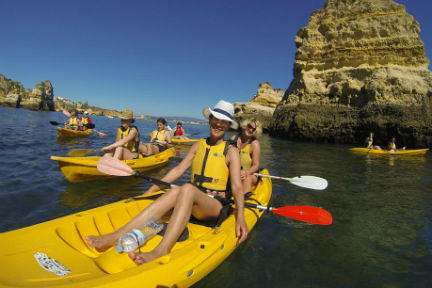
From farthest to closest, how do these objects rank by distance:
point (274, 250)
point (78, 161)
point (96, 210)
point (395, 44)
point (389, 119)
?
point (395, 44) < point (389, 119) < point (78, 161) < point (274, 250) < point (96, 210)

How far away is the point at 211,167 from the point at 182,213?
72 centimetres

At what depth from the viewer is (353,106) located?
19047 mm

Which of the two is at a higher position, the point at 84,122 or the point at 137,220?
the point at 84,122

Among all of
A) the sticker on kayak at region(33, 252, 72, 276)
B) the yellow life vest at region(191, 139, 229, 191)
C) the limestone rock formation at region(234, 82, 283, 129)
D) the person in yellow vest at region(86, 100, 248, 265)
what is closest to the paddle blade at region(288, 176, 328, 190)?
the person in yellow vest at region(86, 100, 248, 265)

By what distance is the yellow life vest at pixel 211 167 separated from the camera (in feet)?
9.54

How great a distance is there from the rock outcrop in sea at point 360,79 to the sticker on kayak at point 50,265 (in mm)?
19974

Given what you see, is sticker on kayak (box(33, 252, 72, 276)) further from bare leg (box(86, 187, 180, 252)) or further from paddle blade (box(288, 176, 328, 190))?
paddle blade (box(288, 176, 328, 190))

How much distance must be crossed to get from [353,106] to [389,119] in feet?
9.32

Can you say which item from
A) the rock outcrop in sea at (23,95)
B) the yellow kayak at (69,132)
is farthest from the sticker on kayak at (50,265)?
the rock outcrop in sea at (23,95)

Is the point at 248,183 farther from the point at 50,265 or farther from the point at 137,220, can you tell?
the point at 50,265

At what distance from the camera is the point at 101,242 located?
2.38 meters

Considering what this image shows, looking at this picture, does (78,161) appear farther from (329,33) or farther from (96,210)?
(329,33)

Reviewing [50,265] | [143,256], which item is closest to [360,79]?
[143,256]

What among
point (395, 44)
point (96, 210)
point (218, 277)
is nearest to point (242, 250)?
point (218, 277)
